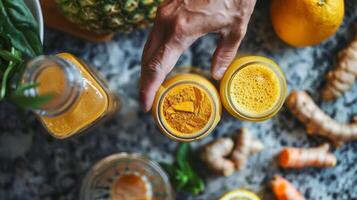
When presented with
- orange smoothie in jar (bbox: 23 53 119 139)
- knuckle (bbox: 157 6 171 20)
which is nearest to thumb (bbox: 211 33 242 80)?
knuckle (bbox: 157 6 171 20)

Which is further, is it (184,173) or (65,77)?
(184,173)

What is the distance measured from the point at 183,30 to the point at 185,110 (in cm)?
16

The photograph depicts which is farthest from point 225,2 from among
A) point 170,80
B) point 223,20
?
point 170,80

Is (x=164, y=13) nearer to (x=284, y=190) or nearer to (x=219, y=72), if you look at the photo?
(x=219, y=72)

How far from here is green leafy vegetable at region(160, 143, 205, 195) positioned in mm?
1197

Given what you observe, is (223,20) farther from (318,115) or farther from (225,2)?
(318,115)

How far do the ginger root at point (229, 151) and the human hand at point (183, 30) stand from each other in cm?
27

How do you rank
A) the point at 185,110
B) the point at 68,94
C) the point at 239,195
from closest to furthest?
the point at 68,94
the point at 185,110
the point at 239,195

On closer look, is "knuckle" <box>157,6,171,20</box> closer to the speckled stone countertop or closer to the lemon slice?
the speckled stone countertop

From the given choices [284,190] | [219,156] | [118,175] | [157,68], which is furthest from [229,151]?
[157,68]

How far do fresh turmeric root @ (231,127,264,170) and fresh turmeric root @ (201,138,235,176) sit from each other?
0.5 inches

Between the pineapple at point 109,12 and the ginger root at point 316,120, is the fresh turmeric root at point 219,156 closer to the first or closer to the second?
the ginger root at point 316,120

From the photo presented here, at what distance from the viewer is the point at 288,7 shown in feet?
3.64

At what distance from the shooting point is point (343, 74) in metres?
1.20
